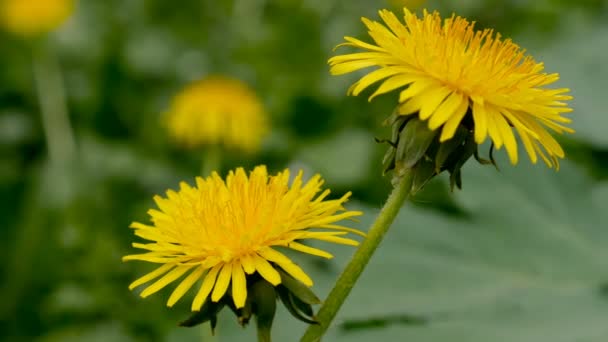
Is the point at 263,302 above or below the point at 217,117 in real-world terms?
below

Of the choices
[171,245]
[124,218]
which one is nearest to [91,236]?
[124,218]

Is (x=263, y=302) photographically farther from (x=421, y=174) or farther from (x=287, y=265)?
(x=421, y=174)

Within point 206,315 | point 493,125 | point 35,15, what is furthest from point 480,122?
point 35,15

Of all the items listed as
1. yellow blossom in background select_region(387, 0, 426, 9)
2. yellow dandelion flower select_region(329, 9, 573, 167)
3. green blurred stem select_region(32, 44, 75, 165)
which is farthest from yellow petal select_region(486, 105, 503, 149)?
yellow blossom in background select_region(387, 0, 426, 9)

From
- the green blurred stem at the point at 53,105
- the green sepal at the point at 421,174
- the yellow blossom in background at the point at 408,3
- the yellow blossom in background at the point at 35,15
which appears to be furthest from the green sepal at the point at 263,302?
the yellow blossom in background at the point at 35,15

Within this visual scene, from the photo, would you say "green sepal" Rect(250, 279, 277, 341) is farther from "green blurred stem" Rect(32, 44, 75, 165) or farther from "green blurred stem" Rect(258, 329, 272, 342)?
"green blurred stem" Rect(32, 44, 75, 165)

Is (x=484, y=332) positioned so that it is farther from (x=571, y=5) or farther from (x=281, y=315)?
(x=571, y=5)
